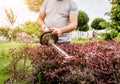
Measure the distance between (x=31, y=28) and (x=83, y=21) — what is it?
217 inches

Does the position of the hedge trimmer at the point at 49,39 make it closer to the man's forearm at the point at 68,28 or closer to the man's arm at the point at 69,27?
the man's arm at the point at 69,27

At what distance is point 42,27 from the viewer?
17.8 ft

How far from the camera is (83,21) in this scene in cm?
3450

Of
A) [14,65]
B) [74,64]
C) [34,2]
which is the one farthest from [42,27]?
[34,2]

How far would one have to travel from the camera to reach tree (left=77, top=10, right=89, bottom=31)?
33662mm

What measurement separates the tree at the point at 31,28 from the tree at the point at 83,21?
13.2 ft

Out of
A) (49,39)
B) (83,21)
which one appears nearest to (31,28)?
(83,21)

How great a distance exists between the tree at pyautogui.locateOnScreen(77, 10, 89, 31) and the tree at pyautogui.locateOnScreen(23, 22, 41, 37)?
4.04 metres

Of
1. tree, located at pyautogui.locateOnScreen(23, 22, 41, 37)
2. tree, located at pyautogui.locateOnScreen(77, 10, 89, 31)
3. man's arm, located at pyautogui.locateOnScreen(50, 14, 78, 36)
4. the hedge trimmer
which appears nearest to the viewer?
the hedge trimmer

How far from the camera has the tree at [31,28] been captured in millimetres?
29316

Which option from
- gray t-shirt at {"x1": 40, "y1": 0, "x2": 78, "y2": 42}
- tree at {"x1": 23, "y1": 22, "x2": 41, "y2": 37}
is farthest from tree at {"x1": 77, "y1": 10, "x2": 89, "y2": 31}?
gray t-shirt at {"x1": 40, "y1": 0, "x2": 78, "y2": 42}

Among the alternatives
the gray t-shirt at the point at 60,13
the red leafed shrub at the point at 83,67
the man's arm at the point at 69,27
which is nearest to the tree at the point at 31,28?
the gray t-shirt at the point at 60,13

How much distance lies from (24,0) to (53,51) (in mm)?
31951

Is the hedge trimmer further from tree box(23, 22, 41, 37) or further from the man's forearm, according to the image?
tree box(23, 22, 41, 37)
